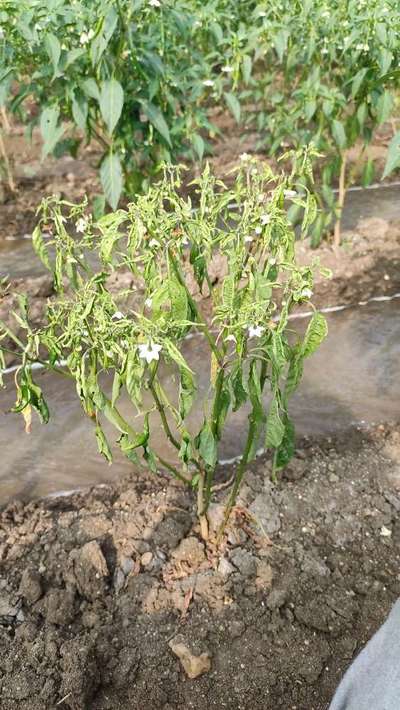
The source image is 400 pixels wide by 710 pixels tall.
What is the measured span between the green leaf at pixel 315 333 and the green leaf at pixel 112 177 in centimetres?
180

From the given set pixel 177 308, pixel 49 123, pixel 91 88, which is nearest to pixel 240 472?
pixel 177 308

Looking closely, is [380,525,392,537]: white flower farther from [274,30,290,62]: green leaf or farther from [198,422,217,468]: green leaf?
[274,30,290,62]: green leaf

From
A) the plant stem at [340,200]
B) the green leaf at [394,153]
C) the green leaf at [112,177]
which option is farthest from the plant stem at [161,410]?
the plant stem at [340,200]

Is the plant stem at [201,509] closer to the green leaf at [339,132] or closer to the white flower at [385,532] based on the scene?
the white flower at [385,532]

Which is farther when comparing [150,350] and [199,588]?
[199,588]

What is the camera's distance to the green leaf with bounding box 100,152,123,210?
10.1 ft

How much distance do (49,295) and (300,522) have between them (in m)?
1.96

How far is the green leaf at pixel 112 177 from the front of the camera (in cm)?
308

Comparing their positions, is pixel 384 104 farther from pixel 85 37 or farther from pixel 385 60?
pixel 85 37

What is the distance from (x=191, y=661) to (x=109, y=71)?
2.42 m

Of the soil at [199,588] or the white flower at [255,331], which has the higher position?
the white flower at [255,331]

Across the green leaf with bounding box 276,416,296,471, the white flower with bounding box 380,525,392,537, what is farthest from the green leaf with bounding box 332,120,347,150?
the white flower with bounding box 380,525,392,537

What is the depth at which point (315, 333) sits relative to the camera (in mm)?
1532

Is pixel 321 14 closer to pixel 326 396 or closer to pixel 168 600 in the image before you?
pixel 326 396
